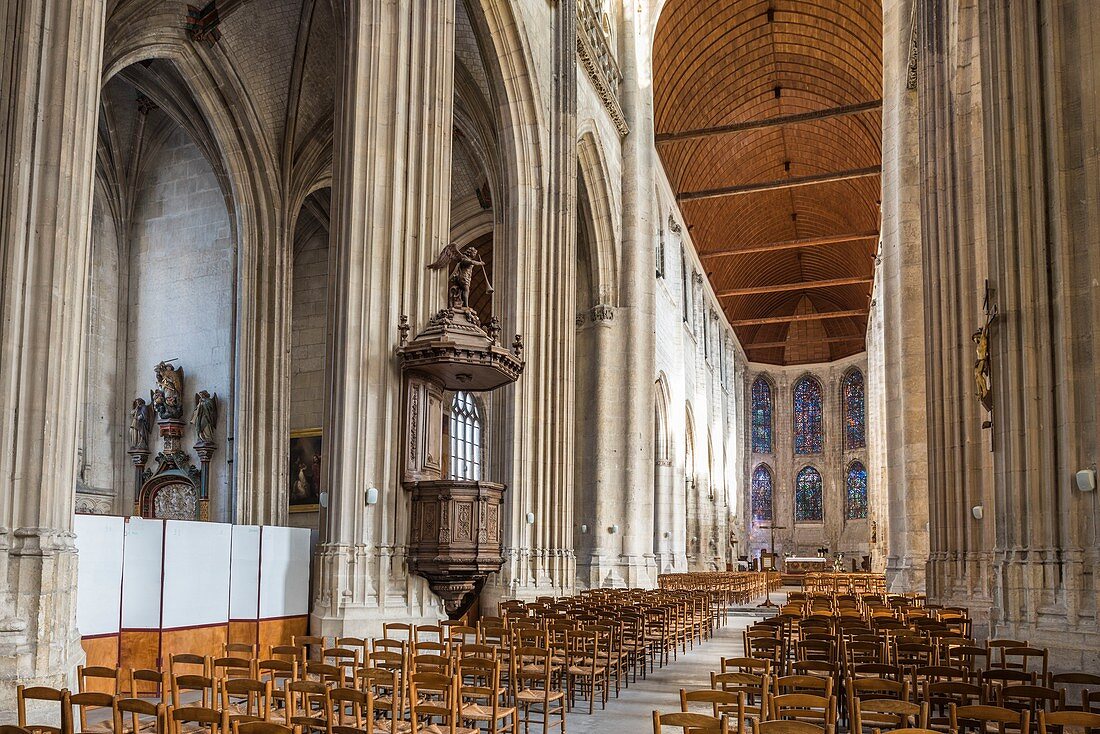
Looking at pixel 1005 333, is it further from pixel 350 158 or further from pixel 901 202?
pixel 901 202

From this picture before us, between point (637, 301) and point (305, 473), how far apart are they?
Result: 11.1 m

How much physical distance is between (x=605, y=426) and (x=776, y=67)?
77.1ft

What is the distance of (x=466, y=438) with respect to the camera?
36.6 metres

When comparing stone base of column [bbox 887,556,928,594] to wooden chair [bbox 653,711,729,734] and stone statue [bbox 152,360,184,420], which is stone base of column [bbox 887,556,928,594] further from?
wooden chair [bbox 653,711,729,734]

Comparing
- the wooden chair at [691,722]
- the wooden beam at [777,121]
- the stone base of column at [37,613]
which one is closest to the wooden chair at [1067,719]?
the wooden chair at [691,722]

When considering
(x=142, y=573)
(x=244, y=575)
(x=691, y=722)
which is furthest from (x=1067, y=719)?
(x=244, y=575)

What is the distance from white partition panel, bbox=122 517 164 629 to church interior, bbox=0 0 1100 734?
4cm

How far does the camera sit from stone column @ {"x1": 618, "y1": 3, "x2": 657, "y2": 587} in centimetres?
2917

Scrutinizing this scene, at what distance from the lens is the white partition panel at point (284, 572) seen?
13031 mm

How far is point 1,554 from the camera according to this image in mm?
8969

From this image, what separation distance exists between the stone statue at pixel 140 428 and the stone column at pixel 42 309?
15.1 meters

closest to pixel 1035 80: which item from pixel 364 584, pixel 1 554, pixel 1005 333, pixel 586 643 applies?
pixel 1005 333

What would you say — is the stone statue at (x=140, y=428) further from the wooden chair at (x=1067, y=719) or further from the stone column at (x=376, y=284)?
the wooden chair at (x=1067, y=719)

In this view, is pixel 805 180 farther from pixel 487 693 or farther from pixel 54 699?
pixel 54 699
